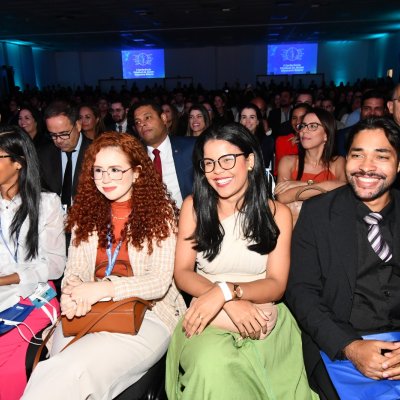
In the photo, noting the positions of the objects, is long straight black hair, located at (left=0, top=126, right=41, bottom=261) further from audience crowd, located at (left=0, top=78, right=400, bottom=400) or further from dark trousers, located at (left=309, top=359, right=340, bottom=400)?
dark trousers, located at (left=309, top=359, right=340, bottom=400)

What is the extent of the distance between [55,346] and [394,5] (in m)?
11.8

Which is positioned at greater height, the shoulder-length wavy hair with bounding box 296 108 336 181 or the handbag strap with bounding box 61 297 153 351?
the shoulder-length wavy hair with bounding box 296 108 336 181

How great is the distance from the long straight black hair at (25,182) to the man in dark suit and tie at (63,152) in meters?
1.14

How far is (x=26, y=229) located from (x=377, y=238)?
1.87 meters

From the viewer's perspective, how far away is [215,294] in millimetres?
1839

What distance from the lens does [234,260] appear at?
81.5 inches

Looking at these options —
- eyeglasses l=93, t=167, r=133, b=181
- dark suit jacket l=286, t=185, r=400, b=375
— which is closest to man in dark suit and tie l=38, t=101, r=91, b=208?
eyeglasses l=93, t=167, r=133, b=181

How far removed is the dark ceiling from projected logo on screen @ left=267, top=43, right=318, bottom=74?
622 centimetres

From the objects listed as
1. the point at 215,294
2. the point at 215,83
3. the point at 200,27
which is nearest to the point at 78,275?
the point at 215,294

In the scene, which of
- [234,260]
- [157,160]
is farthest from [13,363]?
[157,160]

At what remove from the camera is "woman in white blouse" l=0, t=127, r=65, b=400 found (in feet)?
7.32

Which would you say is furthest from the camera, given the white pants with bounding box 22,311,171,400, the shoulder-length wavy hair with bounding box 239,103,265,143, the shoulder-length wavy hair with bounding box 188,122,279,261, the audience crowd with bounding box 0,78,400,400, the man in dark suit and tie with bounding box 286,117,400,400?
the shoulder-length wavy hair with bounding box 239,103,265,143

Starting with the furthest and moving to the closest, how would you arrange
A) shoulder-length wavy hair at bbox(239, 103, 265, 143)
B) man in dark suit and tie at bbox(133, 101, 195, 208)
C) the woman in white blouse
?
shoulder-length wavy hair at bbox(239, 103, 265, 143) < man in dark suit and tie at bbox(133, 101, 195, 208) < the woman in white blouse

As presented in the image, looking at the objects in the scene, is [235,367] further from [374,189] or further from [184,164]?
[184,164]
